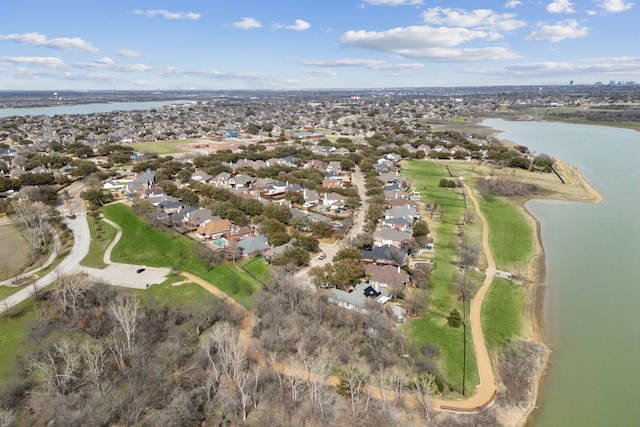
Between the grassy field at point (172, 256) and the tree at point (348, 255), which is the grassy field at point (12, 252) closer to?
the grassy field at point (172, 256)

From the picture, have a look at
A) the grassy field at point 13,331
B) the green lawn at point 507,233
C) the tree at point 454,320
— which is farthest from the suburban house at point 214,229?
the green lawn at point 507,233

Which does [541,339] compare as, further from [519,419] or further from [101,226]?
[101,226]

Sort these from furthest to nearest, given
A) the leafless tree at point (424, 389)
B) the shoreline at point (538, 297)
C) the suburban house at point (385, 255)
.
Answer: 1. the suburban house at point (385, 255)
2. the shoreline at point (538, 297)
3. the leafless tree at point (424, 389)

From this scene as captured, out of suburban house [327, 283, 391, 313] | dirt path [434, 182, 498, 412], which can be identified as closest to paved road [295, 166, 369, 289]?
suburban house [327, 283, 391, 313]

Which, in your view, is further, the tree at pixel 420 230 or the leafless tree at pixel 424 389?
the tree at pixel 420 230

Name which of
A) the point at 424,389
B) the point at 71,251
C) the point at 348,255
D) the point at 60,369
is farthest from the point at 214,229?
the point at 424,389

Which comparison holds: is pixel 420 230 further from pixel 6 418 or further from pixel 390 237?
pixel 6 418

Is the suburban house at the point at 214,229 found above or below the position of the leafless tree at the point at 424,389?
above

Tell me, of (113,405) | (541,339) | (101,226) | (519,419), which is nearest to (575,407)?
(519,419)
